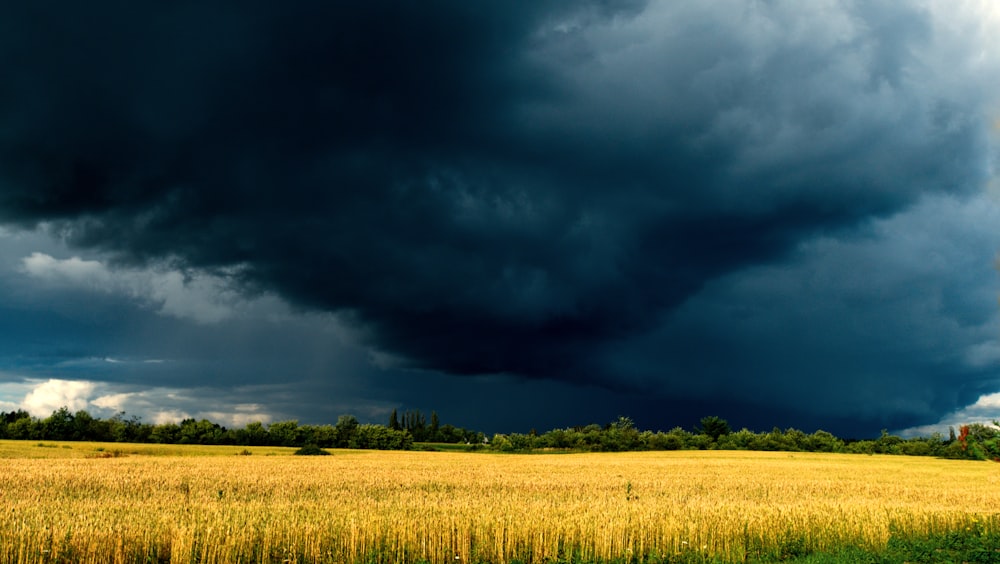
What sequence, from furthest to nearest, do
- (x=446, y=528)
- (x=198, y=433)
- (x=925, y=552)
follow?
(x=198, y=433)
(x=925, y=552)
(x=446, y=528)

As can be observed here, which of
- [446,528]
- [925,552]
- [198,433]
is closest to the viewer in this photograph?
[446,528]

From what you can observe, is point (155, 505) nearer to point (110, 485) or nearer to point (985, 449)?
point (110, 485)

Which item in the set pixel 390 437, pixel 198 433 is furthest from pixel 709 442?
pixel 198 433

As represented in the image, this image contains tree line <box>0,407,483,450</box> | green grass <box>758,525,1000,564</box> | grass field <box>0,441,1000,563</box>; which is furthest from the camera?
tree line <box>0,407,483,450</box>

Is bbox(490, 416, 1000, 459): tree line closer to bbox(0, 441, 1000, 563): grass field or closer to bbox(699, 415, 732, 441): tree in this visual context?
bbox(699, 415, 732, 441): tree

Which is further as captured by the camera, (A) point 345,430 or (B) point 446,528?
(A) point 345,430

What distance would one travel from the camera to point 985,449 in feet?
45.2

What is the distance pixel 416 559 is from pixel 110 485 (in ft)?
82.8

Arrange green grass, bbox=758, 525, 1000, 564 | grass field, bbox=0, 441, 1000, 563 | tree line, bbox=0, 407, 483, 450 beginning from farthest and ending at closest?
tree line, bbox=0, 407, 483, 450 < green grass, bbox=758, 525, 1000, 564 < grass field, bbox=0, 441, 1000, 563

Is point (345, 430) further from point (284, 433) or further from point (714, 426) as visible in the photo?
point (714, 426)

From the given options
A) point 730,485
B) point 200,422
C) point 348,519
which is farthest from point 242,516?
point 200,422

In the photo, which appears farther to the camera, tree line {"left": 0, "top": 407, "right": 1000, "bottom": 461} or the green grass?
tree line {"left": 0, "top": 407, "right": 1000, "bottom": 461}

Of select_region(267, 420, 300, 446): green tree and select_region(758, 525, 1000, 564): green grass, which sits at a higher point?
select_region(758, 525, 1000, 564): green grass

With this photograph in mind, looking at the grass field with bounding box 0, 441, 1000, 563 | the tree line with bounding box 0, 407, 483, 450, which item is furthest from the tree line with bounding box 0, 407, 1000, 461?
the grass field with bounding box 0, 441, 1000, 563
